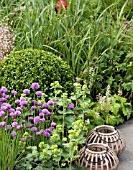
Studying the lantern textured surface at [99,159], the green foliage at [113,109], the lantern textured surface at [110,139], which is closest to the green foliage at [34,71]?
the green foliage at [113,109]

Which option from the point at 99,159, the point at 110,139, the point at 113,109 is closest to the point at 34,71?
the point at 113,109

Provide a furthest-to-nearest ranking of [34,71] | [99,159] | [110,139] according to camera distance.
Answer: [34,71] → [110,139] → [99,159]

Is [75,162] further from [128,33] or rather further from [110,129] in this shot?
[128,33]

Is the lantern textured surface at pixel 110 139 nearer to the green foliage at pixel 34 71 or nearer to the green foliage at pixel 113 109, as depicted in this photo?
the green foliage at pixel 113 109

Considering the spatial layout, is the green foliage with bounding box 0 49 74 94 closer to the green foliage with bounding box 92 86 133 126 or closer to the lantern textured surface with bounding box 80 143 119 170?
the green foliage with bounding box 92 86 133 126

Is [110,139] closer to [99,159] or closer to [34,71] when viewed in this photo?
[99,159]

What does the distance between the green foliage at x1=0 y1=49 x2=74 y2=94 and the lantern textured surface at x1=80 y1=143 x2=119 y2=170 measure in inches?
34.9

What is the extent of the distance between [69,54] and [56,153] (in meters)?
2.02

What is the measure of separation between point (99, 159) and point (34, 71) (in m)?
1.19

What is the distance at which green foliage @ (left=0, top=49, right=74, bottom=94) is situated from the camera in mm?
4559

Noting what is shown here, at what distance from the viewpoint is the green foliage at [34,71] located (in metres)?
4.56

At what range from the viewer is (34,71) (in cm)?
459

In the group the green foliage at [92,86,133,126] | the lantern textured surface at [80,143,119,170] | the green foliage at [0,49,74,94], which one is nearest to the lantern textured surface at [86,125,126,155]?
the lantern textured surface at [80,143,119,170]

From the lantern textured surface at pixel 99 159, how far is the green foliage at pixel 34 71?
885 mm
